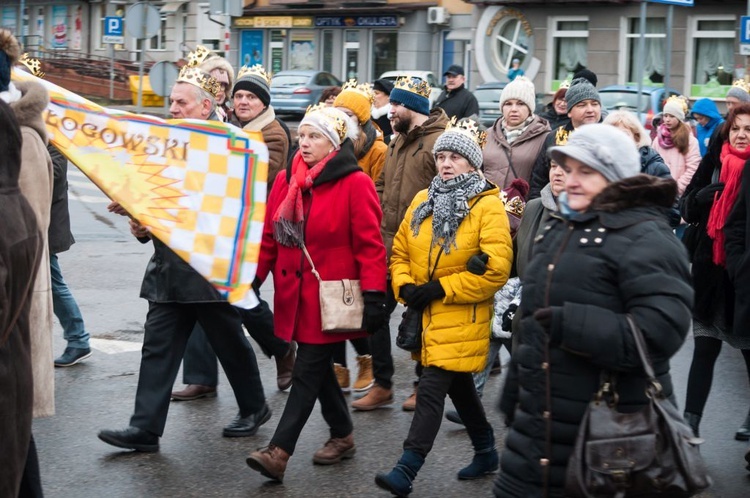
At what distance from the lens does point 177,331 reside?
6.30 metres

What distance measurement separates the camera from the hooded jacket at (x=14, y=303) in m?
3.75

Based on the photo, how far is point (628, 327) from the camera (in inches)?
148

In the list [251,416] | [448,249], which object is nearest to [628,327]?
[448,249]

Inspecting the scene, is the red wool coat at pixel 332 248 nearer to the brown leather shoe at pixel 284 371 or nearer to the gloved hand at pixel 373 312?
the gloved hand at pixel 373 312

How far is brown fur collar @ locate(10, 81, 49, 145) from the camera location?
4168 mm

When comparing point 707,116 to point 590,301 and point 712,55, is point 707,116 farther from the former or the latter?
point 712,55

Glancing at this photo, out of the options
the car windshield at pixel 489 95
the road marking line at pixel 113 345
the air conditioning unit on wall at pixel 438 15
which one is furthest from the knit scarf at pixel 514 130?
the air conditioning unit on wall at pixel 438 15

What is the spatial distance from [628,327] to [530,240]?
4.89ft

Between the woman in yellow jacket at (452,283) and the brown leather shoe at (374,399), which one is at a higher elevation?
the woman in yellow jacket at (452,283)

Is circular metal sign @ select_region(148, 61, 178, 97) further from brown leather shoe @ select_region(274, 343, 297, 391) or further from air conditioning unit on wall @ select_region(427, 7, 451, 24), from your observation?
air conditioning unit on wall @ select_region(427, 7, 451, 24)

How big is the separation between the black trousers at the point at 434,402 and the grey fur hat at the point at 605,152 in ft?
6.15

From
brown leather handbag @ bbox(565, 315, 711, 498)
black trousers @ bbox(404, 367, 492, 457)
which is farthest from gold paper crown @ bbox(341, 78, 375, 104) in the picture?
brown leather handbag @ bbox(565, 315, 711, 498)

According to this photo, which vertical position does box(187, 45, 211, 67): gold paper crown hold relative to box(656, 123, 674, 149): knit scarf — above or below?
above

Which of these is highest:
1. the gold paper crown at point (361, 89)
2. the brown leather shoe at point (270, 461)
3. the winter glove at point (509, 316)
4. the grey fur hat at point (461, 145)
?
the gold paper crown at point (361, 89)
